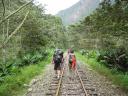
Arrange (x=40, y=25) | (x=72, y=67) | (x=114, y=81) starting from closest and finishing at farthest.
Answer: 1. (x=114, y=81)
2. (x=72, y=67)
3. (x=40, y=25)

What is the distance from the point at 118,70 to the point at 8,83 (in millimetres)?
8988

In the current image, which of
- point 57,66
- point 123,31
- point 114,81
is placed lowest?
point 114,81

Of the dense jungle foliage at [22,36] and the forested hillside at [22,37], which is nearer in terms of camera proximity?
the forested hillside at [22,37]

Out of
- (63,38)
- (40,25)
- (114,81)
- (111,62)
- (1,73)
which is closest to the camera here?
(1,73)

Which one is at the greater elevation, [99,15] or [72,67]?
[99,15]

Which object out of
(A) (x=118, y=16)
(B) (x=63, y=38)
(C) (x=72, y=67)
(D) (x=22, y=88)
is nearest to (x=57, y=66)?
(C) (x=72, y=67)

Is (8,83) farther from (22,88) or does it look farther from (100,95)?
(100,95)

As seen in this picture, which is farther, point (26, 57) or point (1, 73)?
point (26, 57)

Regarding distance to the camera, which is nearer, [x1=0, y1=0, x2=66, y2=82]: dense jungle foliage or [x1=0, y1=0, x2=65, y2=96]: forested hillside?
[x1=0, y1=0, x2=65, y2=96]: forested hillside

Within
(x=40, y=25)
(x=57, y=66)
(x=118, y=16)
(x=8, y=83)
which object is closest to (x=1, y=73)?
(x=8, y=83)

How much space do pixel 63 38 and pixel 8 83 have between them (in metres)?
100

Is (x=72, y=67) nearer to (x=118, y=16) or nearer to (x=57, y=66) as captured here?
(x=57, y=66)

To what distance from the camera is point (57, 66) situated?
54.8 ft

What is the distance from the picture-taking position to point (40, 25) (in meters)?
28.3
